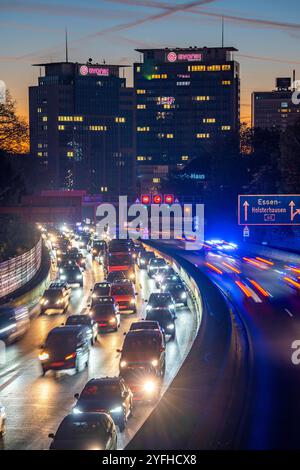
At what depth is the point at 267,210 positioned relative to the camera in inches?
2041

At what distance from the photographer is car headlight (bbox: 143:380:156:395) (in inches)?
1059

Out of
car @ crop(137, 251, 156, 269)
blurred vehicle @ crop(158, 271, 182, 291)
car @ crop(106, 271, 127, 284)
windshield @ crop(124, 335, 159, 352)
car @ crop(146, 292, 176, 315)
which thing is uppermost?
windshield @ crop(124, 335, 159, 352)

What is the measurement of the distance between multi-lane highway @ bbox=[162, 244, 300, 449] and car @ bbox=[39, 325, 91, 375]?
22.3 feet

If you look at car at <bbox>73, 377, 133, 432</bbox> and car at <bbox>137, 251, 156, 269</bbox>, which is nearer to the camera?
car at <bbox>73, 377, 133, 432</bbox>

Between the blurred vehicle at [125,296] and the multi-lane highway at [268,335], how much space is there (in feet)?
21.8

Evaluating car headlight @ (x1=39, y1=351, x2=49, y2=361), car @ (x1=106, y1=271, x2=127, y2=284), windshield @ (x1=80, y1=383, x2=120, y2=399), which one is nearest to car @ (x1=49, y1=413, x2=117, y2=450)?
windshield @ (x1=80, y1=383, x2=120, y2=399)

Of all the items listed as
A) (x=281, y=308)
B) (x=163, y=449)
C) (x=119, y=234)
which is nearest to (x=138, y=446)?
(x=163, y=449)

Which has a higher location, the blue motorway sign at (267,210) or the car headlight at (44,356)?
the blue motorway sign at (267,210)

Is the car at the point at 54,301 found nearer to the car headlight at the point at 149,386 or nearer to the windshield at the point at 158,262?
the windshield at the point at 158,262

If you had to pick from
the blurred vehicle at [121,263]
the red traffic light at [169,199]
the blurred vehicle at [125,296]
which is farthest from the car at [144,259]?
the blurred vehicle at [125,296]

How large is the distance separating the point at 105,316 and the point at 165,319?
12.4ft

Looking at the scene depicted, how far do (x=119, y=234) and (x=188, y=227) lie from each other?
37.9 feet

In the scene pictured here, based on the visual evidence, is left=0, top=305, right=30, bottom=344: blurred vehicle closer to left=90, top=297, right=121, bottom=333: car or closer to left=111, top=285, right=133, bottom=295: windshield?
left=90, top=297, right=121, bottom=333: car

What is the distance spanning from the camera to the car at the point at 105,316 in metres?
42.8
